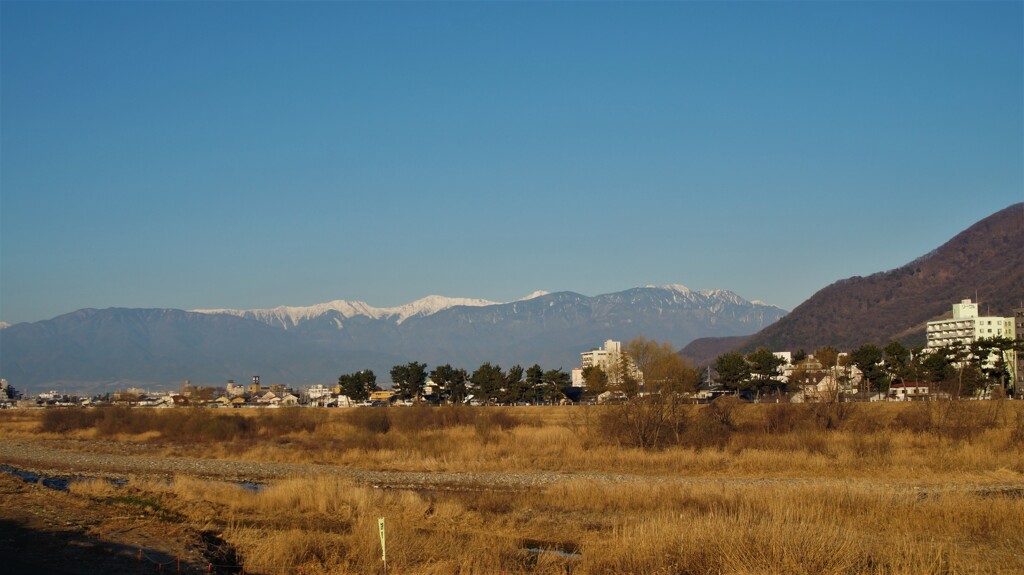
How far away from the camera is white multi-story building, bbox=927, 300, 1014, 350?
5901 inches

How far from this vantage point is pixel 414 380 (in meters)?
113

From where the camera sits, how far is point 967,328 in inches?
6142

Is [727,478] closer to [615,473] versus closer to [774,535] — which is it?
[615,473]

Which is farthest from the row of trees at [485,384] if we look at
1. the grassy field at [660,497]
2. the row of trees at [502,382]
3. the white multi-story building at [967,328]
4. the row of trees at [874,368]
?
the white multi-story building at [967,328]

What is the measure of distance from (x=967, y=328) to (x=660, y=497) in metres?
147

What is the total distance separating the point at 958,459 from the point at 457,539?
95.8ft

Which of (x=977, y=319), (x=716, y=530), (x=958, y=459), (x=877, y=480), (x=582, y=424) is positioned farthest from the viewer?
(x=977, y=319)

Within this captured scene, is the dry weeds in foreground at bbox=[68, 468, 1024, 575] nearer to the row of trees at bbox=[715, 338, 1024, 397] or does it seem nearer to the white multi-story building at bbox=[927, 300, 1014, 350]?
the row of trees at bbox=[715, 338, 1024, 397]

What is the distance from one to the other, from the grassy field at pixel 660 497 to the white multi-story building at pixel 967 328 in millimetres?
95586

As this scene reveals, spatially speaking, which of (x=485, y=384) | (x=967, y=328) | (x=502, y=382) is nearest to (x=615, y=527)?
(x=485, y=384)

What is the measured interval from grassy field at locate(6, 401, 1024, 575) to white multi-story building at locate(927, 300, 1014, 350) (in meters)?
95.6

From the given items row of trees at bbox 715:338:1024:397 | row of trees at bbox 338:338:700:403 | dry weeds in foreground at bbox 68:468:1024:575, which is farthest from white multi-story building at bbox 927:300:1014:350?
dry weeds in foreground at bbox 68:468:1024:575

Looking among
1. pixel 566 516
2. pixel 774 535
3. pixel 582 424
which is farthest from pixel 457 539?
pixel 582 424

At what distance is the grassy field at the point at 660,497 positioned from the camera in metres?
18.9
